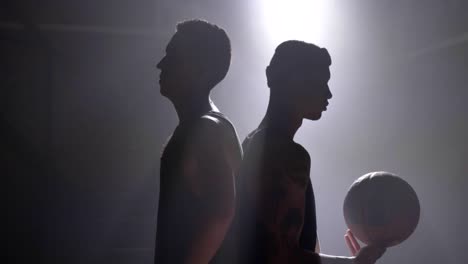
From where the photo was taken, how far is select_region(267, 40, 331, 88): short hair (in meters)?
1.28

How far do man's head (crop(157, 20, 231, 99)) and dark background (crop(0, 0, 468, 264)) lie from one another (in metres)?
4.78

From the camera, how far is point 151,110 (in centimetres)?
693

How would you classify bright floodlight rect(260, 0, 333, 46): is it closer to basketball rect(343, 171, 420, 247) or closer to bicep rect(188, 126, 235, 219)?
basketball rect(343, 171, 420, 247)

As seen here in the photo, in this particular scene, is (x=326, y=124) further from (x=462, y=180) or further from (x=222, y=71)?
(x=222, y=71)

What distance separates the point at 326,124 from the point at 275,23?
1.94 meters

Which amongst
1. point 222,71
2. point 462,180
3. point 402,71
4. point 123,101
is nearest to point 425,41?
point 402,71

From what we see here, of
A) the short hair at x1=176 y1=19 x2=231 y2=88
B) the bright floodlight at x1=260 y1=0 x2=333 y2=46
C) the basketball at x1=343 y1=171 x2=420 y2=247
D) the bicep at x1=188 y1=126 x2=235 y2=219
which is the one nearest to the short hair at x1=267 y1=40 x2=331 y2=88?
the short hair at x1=176 y1=19 x2=231 y2=88

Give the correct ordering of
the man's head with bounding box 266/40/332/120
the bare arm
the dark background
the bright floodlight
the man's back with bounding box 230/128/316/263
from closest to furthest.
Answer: the bare arm
the man's back with bounding box 230/128/316/263
the man's head with bounding box 266/40/332/120
the bright floodlight
the dark background

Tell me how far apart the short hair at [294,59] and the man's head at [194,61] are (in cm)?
15

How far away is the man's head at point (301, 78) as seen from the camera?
1273 millimetres

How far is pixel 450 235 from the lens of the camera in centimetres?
587

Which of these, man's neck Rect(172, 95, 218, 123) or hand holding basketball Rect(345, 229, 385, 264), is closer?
man's neck Rect(172, 95, 218, 123)

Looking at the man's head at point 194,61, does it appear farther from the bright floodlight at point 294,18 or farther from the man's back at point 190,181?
the bright floodlight at point 294,18

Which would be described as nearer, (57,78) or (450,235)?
(450,235)
